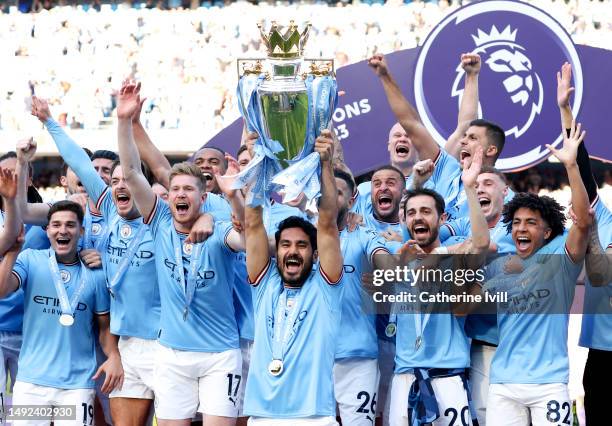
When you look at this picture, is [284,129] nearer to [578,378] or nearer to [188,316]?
[188,316]

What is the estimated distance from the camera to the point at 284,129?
5.14 meters

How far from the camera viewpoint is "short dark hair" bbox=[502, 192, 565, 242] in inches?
225

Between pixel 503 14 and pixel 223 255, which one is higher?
pixel 503 14

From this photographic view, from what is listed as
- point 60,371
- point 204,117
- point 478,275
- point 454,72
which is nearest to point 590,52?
point 454,72

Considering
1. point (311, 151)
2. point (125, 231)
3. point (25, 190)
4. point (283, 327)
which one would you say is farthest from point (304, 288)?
point (25, 190)

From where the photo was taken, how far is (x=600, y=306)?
6043mm

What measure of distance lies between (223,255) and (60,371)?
110cm

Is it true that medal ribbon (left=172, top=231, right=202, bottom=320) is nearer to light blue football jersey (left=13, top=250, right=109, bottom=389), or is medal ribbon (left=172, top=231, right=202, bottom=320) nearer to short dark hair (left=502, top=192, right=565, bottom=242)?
light blue football jersey (left=13, top=250, right=109, bottom=389)

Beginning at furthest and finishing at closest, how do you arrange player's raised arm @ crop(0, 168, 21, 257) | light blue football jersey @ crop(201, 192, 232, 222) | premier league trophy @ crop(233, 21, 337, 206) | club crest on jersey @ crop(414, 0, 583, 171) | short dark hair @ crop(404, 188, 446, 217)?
club crest on jersey @ crop(414, 0, 583, 171) → light blue football jersey @ crop(201, 192, 232, 222) → player's raised arm @ crop(0, 168, 21, 257) → short dark hair @ crop(404, 188, 446, 217) → premier league trophy @ crop(233, 21, 337, 206)

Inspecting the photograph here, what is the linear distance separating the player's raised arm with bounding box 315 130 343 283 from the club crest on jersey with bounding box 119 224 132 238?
154 cm

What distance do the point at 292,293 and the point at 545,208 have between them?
1.37 meters

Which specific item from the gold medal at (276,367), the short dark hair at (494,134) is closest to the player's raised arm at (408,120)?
the short dark hair at (494,134)

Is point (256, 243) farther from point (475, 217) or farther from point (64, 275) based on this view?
point (64, 275)

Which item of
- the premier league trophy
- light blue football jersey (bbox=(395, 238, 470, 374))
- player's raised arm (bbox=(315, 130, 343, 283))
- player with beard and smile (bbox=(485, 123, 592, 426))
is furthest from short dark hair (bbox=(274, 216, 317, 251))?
player with beard and smile (bbox=(485, 123, 592, 426))
